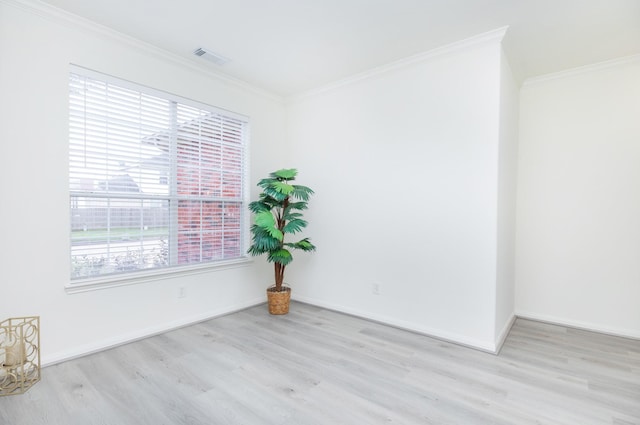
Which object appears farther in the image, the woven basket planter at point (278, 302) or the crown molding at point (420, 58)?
the woven basket planter at point (278, 302)

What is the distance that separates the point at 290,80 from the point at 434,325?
310 centimetres

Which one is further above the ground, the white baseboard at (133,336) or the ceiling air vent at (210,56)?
the ceiling air vent at (210,56)

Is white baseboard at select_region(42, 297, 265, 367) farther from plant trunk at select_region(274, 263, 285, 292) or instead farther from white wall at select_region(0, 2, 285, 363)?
plant trunk at select_region(274, 263, 285, 292)

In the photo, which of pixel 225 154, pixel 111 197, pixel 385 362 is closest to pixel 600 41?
pixel 385 362

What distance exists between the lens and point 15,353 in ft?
7.00

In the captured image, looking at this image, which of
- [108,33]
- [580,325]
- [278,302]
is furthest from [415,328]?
[108,33]

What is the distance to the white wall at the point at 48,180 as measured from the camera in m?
2.27

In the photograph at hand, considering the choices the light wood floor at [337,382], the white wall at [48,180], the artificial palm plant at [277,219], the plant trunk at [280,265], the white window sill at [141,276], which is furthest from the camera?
the plant trunk at [280,265]

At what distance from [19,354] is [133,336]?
824 mm

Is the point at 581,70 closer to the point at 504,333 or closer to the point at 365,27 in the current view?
the point at 365,27

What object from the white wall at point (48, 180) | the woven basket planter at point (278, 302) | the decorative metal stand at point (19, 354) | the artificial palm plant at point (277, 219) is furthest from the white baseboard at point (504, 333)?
the decorative metal stand at point (19, 354)

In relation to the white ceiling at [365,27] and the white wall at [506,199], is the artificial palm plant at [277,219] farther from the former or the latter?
the white wall at [506,199]

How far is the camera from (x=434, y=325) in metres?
3.04

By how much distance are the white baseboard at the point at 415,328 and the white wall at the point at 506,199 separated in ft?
0.49
